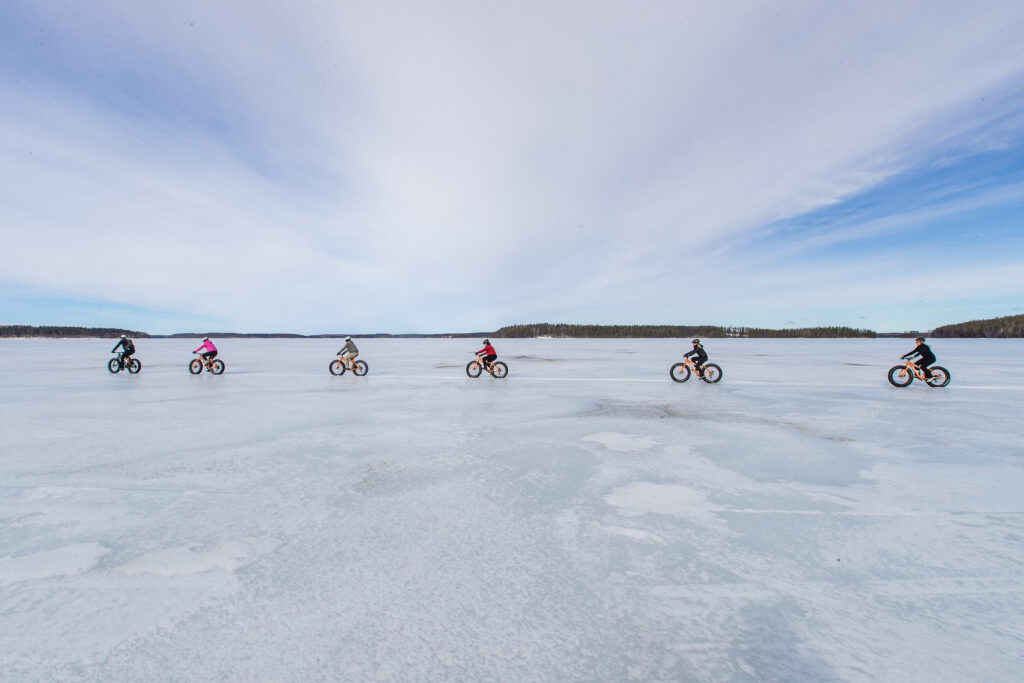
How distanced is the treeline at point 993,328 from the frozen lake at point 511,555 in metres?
193

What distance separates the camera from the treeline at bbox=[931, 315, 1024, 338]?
137 m

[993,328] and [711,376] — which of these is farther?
[993,328]

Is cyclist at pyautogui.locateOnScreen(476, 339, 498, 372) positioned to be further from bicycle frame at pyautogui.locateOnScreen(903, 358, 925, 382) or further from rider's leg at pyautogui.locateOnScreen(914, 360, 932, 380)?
rider's leg at pyautogui.locateOnScreen(914, 360, 932, 380)

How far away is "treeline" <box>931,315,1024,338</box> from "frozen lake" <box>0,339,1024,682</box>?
193 meters

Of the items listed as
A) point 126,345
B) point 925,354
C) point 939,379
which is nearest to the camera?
point 925,354

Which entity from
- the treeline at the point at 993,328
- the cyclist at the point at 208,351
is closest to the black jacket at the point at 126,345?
the cyclist at the point at 208,351

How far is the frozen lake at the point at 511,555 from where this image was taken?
218cm

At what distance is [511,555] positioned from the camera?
3145mm

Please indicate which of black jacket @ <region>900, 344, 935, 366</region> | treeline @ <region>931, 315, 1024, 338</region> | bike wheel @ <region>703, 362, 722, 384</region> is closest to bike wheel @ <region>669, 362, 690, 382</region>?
bike wheel @ <region>703, 362, 722, 384</region>

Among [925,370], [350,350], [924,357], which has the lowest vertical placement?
[925,370]

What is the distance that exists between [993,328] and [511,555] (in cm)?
20580

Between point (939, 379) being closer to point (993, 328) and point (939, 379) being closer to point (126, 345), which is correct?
point (126, 345)

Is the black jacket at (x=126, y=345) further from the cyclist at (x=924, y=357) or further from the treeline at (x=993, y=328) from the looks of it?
the treeline at (x=993, y=328)

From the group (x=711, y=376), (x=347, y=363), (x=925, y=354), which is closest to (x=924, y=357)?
(x=925, y=354)
